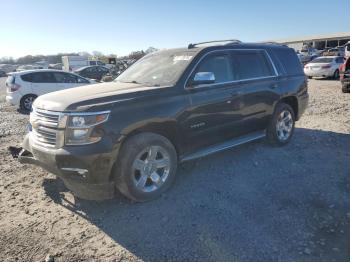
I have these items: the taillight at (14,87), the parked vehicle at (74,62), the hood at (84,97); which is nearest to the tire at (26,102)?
the taillight at (14,87)

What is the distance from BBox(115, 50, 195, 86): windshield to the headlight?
127 centimetres

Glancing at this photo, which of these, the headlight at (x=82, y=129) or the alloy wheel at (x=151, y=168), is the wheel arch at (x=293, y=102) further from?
the headlight at (x=82, y=129)

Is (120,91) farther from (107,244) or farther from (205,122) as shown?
(107,244)

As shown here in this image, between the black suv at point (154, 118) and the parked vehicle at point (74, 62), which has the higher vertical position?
the parked vehicle at point (74, 62)

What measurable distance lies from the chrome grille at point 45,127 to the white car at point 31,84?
28.4ft

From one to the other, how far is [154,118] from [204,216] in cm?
133

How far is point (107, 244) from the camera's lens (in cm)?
339

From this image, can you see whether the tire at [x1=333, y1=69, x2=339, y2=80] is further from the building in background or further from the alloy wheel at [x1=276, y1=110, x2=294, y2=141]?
the building in background

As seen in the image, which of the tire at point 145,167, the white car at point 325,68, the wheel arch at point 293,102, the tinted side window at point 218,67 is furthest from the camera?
the white car at point 325,68

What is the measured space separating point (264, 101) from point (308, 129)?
256 centimetres

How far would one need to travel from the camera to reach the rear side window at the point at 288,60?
6297 millimetres

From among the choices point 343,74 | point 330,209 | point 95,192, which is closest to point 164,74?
point 95,192

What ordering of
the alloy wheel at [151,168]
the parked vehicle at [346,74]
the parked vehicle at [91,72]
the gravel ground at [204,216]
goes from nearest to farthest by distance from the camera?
the gravel ground at [204,216], the alloy wheel at [151,168], the parked vehicle at [346,74], the parked vehicle at [91,72]

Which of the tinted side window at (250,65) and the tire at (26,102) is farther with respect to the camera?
the tire at (26,102)
